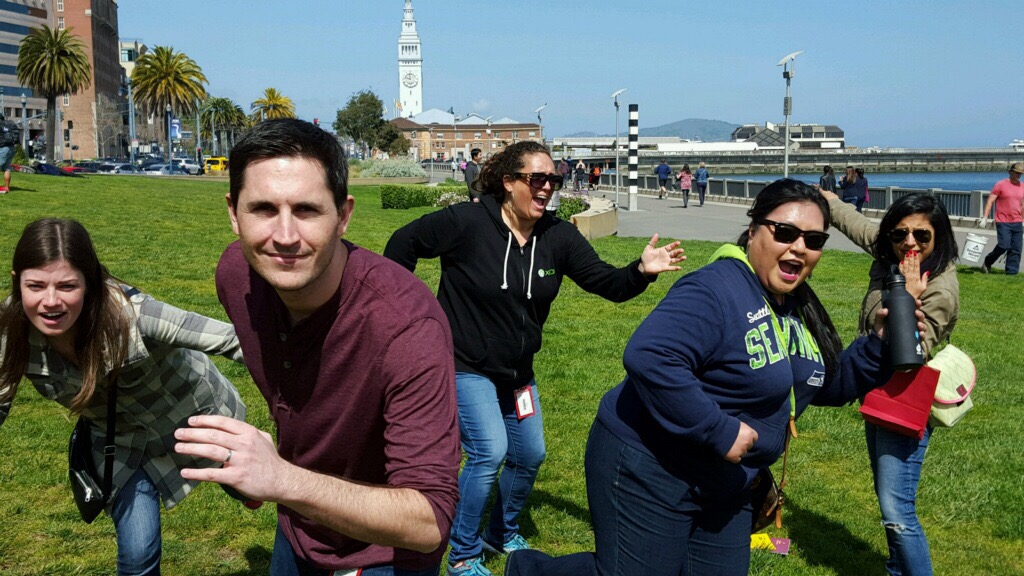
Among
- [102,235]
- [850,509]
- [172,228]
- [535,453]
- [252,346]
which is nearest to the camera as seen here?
[252,346]

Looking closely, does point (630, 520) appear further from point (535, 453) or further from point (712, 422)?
point (535, 453)

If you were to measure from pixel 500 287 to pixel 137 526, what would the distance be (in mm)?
1907

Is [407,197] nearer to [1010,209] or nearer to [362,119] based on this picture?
[1010,209]

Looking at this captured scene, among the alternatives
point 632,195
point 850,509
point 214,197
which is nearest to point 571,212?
point 632,195

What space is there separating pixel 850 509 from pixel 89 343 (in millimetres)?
4686

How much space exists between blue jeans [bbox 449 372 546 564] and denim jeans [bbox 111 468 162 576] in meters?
1.45

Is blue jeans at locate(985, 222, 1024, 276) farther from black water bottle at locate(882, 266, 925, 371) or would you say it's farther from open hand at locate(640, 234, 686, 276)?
black water bottle at locate(882, 266, 925, 371)

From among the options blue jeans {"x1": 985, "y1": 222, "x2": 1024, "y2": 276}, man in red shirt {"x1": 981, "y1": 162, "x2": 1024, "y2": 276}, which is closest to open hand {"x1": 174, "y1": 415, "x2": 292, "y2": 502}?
man in red shirt {"x1": 981, "y1": 162, "x2": 1024, "y2": 276}

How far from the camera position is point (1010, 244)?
1593 centimetres

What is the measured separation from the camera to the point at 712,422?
Answer: 286 cm

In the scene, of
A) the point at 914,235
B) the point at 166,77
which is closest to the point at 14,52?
the point at 166,77

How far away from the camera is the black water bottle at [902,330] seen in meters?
3.35

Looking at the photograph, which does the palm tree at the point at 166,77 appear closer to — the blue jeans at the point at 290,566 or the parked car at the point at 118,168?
the parked car at the point at 118,168

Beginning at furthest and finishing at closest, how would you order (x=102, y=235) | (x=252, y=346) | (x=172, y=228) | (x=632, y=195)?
1. (x=632, y=195)
2. (x=172, y=228)
3. (x=102, y=235)
4. (x=252, y=346)
